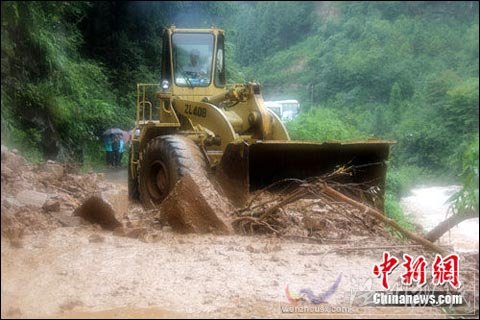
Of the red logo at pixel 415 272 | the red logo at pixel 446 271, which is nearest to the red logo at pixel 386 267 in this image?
the red logo at pixel 415 272

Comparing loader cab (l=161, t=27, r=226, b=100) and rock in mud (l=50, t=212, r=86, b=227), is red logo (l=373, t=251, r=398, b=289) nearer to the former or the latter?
rock in mud (l=50, t=212, r=86, b=227)

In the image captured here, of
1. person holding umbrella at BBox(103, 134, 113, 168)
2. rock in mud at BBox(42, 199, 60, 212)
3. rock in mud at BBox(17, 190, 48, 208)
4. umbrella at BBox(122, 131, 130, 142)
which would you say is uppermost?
umbrella at BBox(122, 131, 130, 142)

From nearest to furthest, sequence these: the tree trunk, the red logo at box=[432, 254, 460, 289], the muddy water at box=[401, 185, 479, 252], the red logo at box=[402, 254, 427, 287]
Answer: the red logo at box=[432, 254, 460, 289]
the red logo at box=[402, 254, 427, 287]
the tree trunk
the muddy water at box=[401, 185, 479, 252]

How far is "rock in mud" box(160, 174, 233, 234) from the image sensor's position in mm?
6281

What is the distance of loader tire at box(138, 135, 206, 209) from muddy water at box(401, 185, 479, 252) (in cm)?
223

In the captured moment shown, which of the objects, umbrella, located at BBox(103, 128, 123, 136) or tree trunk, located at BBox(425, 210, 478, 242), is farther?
umbrella, located at BBox(103, 128, 123, 136)

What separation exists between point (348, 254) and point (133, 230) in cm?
188

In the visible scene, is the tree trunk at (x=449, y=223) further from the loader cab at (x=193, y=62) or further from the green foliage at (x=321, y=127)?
the green foliage at (x=321, y=127)

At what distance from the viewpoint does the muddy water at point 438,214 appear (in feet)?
18.1

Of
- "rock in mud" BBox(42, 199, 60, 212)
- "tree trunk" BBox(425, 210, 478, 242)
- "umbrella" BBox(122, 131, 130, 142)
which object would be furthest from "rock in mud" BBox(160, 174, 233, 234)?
"umbrella" BBox(122, 131, 130, 142)

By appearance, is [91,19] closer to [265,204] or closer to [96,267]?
[265,204]

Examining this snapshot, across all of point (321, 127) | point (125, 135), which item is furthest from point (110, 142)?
point (321, 127)

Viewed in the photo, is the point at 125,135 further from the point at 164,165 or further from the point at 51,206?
the point at 51,206

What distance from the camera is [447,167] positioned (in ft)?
16.8
